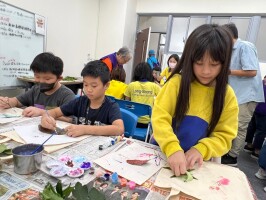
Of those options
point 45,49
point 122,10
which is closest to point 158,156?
point 45,49

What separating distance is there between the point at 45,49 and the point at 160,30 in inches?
159

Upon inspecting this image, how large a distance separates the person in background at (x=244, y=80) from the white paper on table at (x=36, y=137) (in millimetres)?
1629

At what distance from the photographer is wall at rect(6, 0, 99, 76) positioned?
3362 millimetres

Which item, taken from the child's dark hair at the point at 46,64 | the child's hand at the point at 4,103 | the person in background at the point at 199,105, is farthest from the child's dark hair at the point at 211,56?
the child's hand at the point at 4,103

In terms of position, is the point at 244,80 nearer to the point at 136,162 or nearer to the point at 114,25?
the point at 136,162

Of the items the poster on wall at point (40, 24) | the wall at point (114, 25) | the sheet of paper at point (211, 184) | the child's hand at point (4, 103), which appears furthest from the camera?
the wall at point (114, 25)

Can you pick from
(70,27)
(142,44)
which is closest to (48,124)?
(70,27)

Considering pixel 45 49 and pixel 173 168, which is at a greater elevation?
pixel 45 49

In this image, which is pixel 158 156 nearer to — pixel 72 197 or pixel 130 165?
pixel 130 165

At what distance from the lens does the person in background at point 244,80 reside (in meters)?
1.95

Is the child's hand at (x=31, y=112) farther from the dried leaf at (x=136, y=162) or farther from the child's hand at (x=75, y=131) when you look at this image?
the dried leaf at (x=136, y=162)

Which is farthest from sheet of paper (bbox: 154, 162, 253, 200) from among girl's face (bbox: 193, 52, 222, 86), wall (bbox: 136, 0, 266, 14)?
wall (bbox: 136, 0, 266, 14)

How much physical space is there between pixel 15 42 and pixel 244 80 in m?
2.90

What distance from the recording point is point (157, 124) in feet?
2.57
